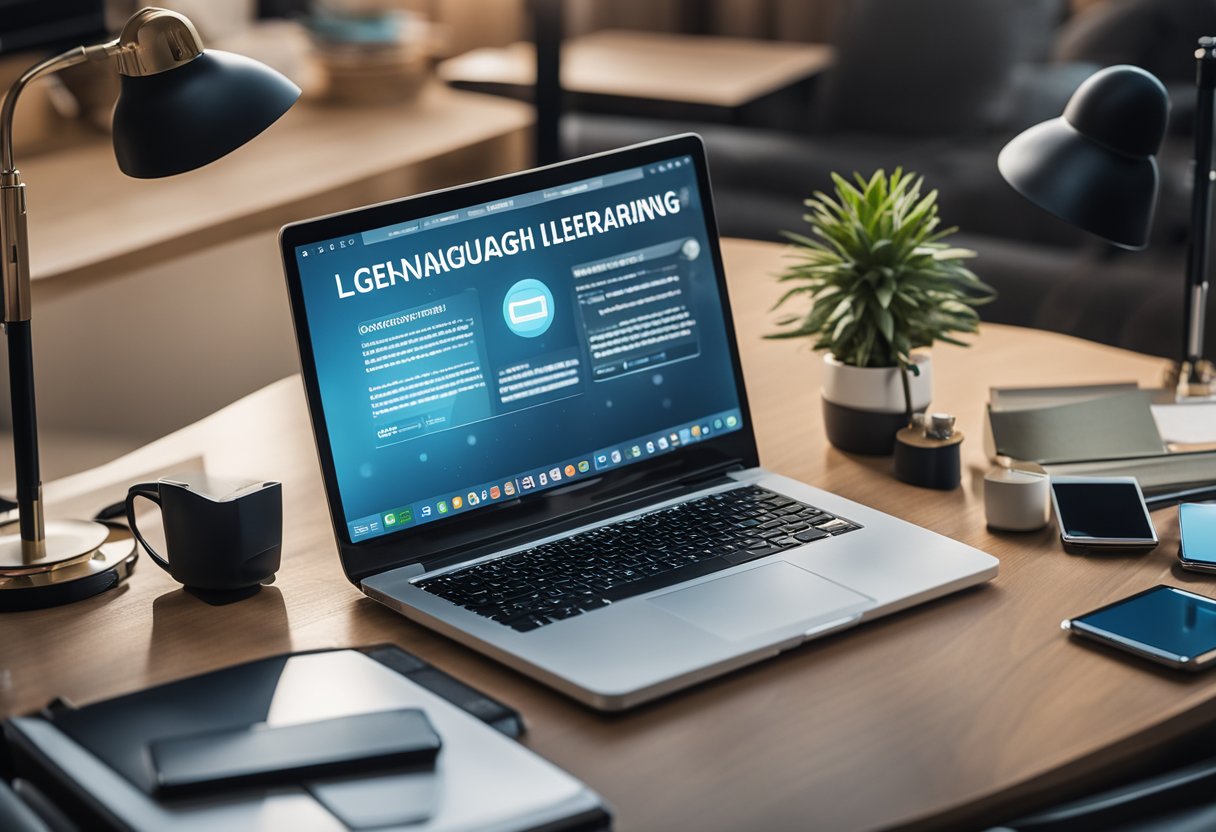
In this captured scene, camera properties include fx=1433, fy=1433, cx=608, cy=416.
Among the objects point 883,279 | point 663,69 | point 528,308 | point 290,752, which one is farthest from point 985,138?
point 290,752

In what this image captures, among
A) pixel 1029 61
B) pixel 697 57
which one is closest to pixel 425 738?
pixel 1029 61

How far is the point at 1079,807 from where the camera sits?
919 millimetres

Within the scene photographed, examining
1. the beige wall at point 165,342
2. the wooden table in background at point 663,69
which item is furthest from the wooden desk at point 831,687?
the wooden table in background at point 663,69

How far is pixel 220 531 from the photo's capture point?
1.11m

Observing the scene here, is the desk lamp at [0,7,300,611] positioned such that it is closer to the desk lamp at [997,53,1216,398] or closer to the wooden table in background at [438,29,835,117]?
the desk lamp at [997,53,1216,398]

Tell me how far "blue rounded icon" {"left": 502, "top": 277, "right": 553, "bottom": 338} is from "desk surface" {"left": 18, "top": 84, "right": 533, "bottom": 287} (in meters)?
1.10

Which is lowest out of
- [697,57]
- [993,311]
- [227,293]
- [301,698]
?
[993,311]

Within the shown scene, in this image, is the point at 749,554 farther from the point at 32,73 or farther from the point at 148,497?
the point at 32,73

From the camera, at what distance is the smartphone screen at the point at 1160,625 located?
1017 millimetres

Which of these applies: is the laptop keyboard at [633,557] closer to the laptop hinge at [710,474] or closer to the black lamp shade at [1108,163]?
the laptop hinge at [710,474]

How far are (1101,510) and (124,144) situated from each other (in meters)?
0.85

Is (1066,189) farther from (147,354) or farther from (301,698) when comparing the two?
(147,354)

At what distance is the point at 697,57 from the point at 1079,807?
302cm

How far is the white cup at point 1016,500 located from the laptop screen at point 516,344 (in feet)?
0.78
